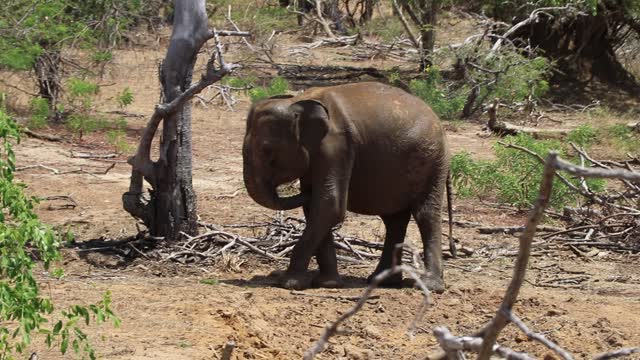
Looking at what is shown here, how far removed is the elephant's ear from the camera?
26.4 ft

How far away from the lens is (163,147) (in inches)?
359

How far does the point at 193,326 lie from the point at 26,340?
215 cm

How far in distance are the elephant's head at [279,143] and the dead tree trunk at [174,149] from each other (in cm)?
96

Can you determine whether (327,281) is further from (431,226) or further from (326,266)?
(431,226)

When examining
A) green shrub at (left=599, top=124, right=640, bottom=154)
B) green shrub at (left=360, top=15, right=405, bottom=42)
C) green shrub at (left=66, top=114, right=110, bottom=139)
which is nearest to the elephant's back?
green shrub at (left=66, top=114, right=110, bottom=139)

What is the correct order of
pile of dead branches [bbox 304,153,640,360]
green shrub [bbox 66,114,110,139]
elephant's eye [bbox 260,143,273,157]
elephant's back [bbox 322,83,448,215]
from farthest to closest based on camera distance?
green shrub [bbox 66,114,110,139] → elephant's back [bbox 322,83,448,215] → elephant's eye [bbox 260,143,273,157] → pile of dead branches [bbox 304,153,640,360]

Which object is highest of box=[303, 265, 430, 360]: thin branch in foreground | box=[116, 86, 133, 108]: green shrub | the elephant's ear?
box=[303, 265, 430, 360]: thin branch in foreground

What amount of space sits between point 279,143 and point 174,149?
1.32m

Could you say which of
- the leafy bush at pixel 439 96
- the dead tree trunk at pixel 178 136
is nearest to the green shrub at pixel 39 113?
the leafy bush at pixel 439 96

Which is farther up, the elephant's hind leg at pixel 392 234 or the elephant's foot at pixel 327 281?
the elephant's hind leg at pixel 392 234

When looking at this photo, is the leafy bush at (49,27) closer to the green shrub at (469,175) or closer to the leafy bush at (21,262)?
the green shrub at (469,175)

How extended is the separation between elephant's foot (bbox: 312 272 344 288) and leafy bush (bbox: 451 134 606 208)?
12.4 feet

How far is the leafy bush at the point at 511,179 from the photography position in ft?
38.3

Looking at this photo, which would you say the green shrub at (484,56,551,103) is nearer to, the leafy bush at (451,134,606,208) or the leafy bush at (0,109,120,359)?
the leafy bush at (451,134,606,208)
